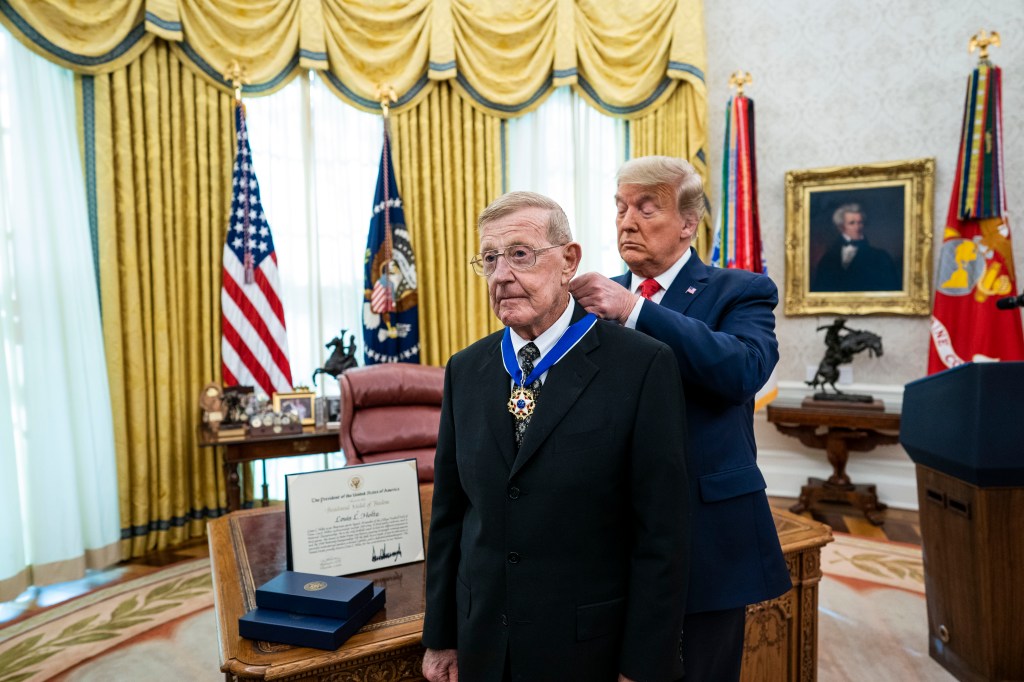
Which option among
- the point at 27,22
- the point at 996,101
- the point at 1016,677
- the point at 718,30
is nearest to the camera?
the point at 1016,677

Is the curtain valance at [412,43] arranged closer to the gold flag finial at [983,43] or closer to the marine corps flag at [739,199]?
the marine corps flag at [739,199]

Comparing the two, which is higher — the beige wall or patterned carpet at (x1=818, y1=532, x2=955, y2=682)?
the beige wall

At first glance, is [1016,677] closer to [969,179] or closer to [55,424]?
[969,179]

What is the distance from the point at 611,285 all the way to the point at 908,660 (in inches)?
101

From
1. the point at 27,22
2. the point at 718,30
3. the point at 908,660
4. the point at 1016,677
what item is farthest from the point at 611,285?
the point at 718,30

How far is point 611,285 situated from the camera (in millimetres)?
1318

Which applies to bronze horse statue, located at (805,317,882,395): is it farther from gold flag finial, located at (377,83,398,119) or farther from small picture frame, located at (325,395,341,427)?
gold flag finial, located at (377,83,398,119)

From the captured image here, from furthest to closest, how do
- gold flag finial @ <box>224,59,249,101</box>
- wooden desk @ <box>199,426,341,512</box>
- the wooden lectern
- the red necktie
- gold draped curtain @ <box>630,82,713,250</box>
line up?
gold draped curtain @ <box>630,82,713,250</box> < gold flag finial @ <box>224,59,249,101</box> < wooden desk @ <box>199,426,341,512</box> < the wooden lectern < the red necktie

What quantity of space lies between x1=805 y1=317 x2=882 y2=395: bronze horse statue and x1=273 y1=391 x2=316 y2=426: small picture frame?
147 inches

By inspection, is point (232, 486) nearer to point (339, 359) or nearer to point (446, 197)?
point (339, 359)

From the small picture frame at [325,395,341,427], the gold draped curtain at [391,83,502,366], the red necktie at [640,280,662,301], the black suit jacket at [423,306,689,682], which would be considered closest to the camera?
the black suit jacket at [423,306,689,682]

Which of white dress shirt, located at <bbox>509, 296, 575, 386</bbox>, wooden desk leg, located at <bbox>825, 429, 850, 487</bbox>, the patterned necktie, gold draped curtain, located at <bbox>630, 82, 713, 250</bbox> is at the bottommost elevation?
wooden desk leg, located at <bbox>825, 429, 850, 487</bbox>

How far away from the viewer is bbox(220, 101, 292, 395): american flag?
439 cm

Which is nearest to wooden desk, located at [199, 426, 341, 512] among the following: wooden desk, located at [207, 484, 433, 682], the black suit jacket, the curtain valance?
wooden desk, located at [207, 484, 433, 682]
